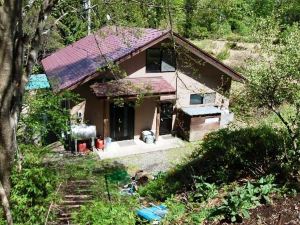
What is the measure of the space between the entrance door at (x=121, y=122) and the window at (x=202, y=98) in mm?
3745

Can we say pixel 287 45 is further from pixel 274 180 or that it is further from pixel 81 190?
pixel 81 190

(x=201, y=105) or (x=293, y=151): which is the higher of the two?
(x=293, y=151)

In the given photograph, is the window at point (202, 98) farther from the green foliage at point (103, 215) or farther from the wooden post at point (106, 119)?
the green foliage at point (103, 215)

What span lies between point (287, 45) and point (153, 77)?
11.9 m

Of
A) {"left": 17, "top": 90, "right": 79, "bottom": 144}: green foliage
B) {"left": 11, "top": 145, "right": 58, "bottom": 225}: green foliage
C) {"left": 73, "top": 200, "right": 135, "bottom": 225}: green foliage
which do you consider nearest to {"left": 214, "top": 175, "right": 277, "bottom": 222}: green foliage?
{"left": 73, "top": 200, "right": 135, "bottom": 225}: green foliage

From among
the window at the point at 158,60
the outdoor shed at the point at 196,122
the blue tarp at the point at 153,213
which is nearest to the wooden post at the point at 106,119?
the window at the point at 158,60

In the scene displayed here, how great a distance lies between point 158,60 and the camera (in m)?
18.6

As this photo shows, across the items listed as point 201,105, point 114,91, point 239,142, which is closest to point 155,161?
point 114,91

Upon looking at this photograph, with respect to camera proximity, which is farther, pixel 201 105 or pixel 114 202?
pixel 201 105

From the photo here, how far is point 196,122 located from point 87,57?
6.87m

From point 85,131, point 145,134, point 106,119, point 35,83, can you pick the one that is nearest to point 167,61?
point 145,134

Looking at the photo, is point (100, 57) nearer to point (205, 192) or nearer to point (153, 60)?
point (153, 60)

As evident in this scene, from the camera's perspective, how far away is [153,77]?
18641 mm

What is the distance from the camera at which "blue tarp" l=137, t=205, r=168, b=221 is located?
818 cm
